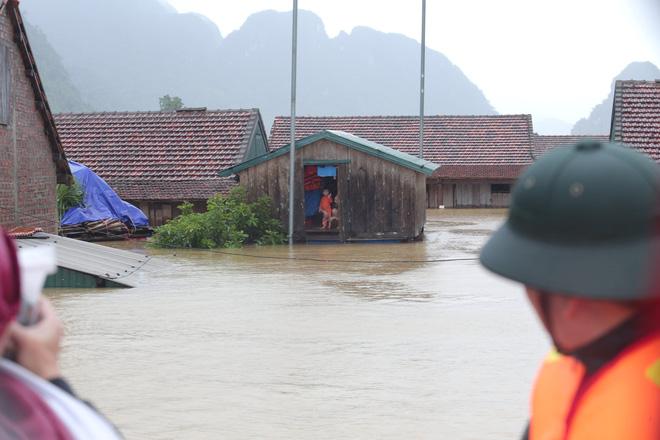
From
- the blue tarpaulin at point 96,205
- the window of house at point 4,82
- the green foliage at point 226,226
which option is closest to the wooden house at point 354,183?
the green foliage at point 226,226

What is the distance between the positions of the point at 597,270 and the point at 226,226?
74.3 ft

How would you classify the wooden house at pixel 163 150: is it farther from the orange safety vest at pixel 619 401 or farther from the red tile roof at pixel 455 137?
the orange safety vest at pixel 619 401

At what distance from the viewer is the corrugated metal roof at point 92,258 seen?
15047 millimetres

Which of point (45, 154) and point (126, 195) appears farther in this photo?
point (126, 195)

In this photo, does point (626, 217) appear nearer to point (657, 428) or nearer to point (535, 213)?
point (535, 213)

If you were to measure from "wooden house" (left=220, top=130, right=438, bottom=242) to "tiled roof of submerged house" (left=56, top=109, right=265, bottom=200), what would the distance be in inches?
172

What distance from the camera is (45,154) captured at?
21.4 m

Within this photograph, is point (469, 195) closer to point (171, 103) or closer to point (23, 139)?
point (23, 139)

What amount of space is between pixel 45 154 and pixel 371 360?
14306 mm

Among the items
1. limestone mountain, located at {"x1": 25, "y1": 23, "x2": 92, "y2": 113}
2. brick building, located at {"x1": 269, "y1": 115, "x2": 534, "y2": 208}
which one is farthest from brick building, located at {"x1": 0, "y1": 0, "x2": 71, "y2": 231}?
limestone mountain, located at {"x1": 25, "y1": 23, "x2": 92, "y2": 113}

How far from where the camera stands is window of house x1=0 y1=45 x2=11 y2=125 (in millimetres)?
18875

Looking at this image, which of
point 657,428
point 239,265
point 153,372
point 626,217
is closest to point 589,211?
point 626,217

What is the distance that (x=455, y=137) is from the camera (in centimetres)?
4600

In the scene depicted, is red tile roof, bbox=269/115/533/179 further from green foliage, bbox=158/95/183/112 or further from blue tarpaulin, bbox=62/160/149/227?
green foliage, bbox=158/95/183/112
